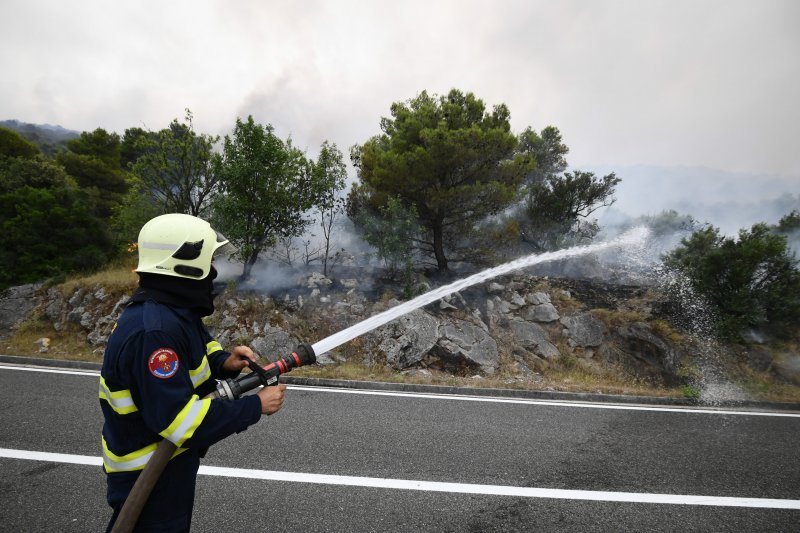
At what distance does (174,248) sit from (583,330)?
33.7 ft

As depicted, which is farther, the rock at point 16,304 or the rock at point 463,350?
the rock at point 16,304

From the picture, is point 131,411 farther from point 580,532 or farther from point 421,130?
point 421,130

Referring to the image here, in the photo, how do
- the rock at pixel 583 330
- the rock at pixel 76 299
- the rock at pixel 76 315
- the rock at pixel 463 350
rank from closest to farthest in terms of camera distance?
the rock at pixel 463 350, the rock at pixel 76 315, the rock at pixel 583 330, the rock at pixel 76 299

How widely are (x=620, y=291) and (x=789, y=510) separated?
8.89m

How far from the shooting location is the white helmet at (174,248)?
1704mm

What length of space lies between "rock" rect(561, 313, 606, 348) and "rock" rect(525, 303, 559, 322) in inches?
11.5

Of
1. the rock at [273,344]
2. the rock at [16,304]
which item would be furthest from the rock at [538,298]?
the rock at [16,304]

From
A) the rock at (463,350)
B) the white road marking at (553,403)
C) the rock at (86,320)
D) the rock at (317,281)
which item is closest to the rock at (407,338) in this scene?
the rock at (463,350)

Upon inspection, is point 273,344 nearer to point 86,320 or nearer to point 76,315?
point 86,320

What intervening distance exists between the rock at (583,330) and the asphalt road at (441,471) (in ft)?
14.3

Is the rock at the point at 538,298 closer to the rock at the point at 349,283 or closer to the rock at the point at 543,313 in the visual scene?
the rock at the point at 543,313

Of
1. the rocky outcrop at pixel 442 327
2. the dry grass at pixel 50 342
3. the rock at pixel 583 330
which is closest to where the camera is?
the dry grass at pixel 50 342

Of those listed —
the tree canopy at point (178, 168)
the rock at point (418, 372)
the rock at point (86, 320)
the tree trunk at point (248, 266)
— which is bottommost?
the rock at point (418, 372)

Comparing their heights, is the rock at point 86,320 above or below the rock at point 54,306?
below
